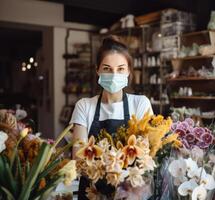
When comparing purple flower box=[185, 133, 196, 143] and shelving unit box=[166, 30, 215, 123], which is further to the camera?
shelving unit box=[166, 30, 215, 123]

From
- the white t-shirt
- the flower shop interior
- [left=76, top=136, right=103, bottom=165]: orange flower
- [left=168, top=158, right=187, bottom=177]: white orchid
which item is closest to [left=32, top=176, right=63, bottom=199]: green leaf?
[left=76, top=136, right=103, bottom=165]: orange flower

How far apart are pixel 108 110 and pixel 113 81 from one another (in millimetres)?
142

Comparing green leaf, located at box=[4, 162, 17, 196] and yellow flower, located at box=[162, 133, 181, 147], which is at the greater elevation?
yellow flower, located at box=[162, 133, 181, 147]

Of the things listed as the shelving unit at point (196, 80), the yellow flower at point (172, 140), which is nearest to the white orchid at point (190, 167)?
the yellow flower at point (172, 140)

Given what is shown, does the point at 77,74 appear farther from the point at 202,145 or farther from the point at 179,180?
the point at 179,180

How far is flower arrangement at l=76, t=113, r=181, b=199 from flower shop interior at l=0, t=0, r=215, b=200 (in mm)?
3160

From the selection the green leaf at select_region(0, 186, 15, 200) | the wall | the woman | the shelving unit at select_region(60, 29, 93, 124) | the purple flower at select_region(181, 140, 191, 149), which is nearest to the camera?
the green leaf at select_region(0, 186, 15, 200)

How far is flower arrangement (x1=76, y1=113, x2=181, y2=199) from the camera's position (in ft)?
3.31

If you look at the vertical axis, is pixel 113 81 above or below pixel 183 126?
above

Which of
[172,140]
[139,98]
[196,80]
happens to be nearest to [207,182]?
[172,140]

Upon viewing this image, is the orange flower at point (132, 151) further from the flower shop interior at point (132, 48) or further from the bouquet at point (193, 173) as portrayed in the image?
the flower shop interior at point (132, 48)

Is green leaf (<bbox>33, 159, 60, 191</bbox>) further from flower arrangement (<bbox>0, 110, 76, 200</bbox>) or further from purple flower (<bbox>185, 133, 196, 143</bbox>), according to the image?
purple flower (<bbox>185, 133, 196, 143</bbox>)

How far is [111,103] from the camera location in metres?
1.69

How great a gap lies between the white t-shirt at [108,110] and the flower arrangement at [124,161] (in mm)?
515
